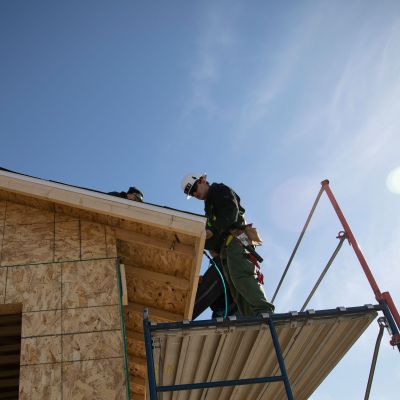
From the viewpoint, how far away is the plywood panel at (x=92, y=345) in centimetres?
491

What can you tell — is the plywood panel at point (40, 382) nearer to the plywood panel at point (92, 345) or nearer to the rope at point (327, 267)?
the plywood panel at point (92, 345)

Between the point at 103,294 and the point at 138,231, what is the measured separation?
1.10m

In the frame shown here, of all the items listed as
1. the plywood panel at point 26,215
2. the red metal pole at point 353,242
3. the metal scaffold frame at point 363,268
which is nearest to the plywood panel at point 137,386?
the metal scaffold frame at point 363,268

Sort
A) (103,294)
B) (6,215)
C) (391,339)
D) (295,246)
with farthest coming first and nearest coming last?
(295,246)
(6,215)
(103,294)
(391,339)

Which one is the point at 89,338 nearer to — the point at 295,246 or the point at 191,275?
the point at 191,275

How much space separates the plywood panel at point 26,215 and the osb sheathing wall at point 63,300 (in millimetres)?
13

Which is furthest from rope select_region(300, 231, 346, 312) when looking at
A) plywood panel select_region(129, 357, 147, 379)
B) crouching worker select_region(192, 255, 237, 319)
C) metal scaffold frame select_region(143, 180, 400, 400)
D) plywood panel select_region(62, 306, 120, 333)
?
plywood panel select_region(129, 357, 147, 379)

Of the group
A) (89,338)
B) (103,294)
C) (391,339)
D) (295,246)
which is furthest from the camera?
(295,246)

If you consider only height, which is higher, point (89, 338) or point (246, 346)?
point (89, 338)

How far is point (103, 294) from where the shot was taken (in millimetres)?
5445

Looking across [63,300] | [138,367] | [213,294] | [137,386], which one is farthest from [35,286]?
[137,386]

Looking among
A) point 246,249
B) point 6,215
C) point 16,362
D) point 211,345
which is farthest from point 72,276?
point 16,362

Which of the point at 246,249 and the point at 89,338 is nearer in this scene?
the point at 89,338

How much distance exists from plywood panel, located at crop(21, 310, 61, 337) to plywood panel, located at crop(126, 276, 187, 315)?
1645mm
